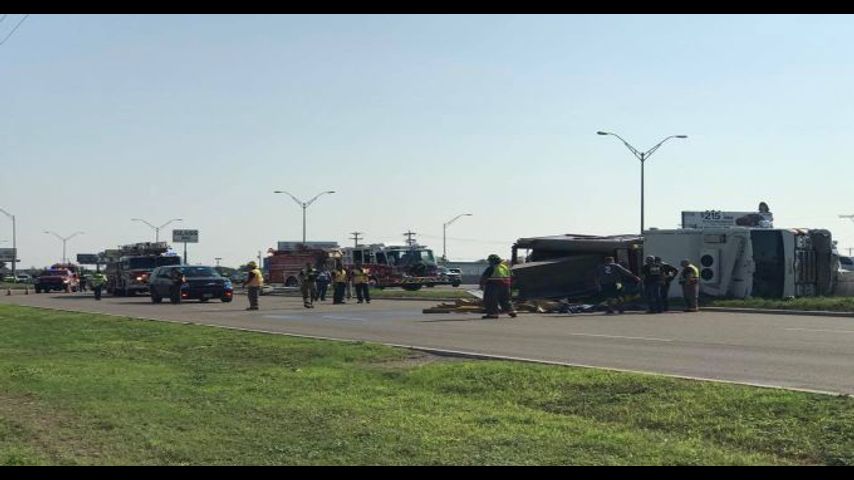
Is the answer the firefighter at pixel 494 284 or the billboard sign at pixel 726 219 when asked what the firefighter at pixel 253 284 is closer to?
the firefighter at pixel 494 284

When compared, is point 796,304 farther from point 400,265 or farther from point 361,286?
point 400,265

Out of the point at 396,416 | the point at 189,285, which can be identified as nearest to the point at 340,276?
the point at 189,285

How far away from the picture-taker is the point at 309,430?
8.43 metres

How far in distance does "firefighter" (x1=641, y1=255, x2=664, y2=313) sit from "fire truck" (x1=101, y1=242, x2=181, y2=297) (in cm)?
2787

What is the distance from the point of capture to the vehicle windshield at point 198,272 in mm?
39156

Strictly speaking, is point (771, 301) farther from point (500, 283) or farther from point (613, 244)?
point (500, 283)

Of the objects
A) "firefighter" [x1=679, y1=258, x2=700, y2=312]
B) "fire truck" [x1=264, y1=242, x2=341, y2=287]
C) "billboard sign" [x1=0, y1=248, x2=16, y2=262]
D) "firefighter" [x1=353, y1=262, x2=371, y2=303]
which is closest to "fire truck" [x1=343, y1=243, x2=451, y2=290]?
"fire truck" [x1=264, y1=242, x2=341, y2=287]

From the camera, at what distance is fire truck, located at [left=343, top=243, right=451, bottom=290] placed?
174ft

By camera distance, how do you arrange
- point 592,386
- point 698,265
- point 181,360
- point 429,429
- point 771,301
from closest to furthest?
point 429,429
point 592,386
point 181,360
point 771,301
point 698,265

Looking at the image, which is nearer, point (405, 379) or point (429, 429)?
point (429, 429)

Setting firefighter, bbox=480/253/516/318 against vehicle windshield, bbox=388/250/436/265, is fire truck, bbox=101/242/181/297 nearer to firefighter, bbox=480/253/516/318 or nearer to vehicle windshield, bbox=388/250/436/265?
vehicle windshield, bbox=388/250/436/265

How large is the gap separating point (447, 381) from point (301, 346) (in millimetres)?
5176

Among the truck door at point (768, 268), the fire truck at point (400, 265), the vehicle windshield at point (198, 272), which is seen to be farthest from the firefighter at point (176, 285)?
the truck door at point (768, 268)
